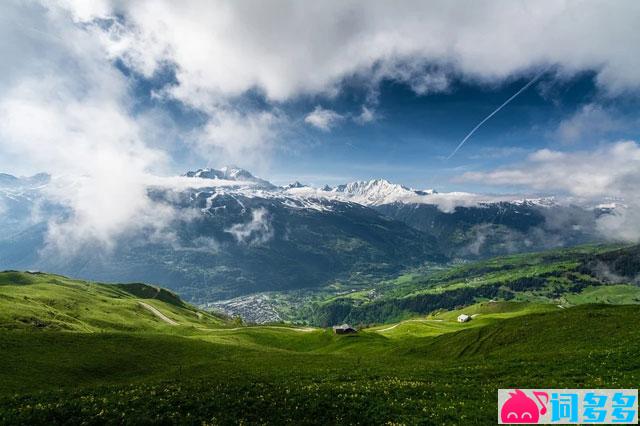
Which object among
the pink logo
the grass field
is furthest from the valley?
the pink logo

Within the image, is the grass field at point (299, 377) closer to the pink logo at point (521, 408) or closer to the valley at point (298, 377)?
the valley at point (298, 377)

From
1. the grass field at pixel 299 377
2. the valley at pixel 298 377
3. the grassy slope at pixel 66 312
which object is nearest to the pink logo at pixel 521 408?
the grass field at pixel 299 377

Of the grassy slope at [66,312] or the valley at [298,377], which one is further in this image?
the grassy slope at [66,312]

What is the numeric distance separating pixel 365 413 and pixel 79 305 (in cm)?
15712

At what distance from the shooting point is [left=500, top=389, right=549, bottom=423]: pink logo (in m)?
26.8

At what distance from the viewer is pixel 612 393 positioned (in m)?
28.6

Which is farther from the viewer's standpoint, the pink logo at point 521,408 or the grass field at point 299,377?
the grass field at point 299,377

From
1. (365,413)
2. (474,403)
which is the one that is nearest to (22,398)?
(365,413)

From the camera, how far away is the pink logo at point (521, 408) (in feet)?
87.9

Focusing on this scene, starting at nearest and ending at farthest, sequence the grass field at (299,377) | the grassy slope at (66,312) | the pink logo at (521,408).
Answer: the pink logo at (521,408), the grass field at (299,377), the grassy slope at (66,312)

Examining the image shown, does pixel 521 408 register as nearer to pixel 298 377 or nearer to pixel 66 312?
pixel 298 377

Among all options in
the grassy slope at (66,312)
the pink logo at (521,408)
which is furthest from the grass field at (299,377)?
the grassy slope at (66,312)

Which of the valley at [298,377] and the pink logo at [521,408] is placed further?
the valley at [298,377]

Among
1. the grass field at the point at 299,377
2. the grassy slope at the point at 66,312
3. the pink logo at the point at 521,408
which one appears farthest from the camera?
the grassy slope at the point at 66,312
